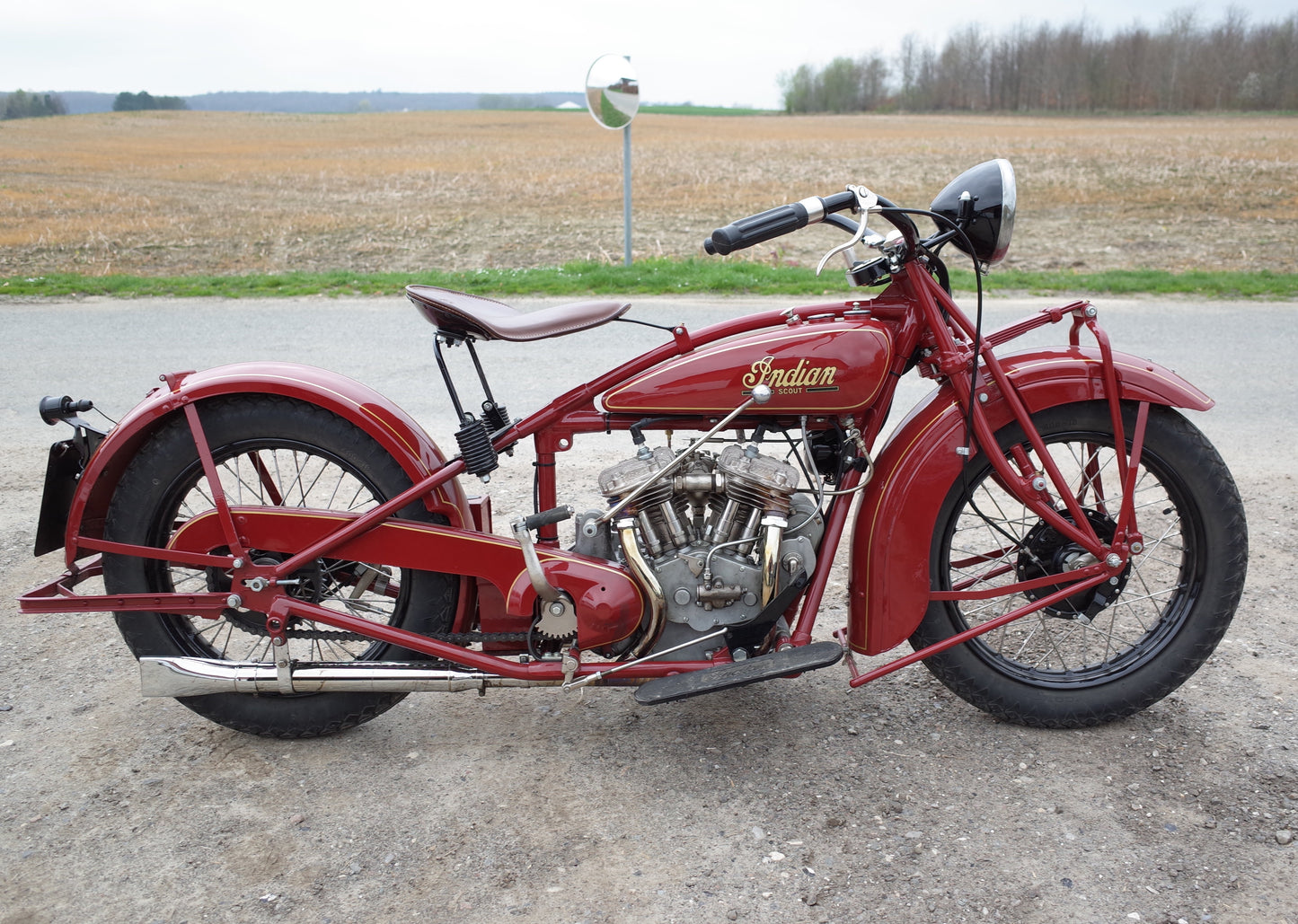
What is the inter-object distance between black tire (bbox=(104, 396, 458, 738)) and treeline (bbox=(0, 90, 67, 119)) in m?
30.6

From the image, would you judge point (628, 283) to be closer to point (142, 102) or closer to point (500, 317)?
point (500, 317)

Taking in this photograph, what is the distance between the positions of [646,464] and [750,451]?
11.3 inches

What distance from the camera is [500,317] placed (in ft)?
9.17

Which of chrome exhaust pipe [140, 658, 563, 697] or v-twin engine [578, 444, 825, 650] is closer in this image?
v-twin engine [578, 444, 825, 650]

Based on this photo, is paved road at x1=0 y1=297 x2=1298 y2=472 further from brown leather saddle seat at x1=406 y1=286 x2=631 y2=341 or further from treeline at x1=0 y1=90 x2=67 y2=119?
treeline at x1=0 y1=90 x2=67 y2=119

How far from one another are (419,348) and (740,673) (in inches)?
208

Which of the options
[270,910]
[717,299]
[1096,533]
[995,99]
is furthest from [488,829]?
[995,99]

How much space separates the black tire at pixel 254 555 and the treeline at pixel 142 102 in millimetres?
59167

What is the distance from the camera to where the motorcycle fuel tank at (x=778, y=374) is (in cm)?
274

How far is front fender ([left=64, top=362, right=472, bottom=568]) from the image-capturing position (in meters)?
2.86

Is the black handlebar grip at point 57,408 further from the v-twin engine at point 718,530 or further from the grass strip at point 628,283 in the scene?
the grass strip at point 628,283

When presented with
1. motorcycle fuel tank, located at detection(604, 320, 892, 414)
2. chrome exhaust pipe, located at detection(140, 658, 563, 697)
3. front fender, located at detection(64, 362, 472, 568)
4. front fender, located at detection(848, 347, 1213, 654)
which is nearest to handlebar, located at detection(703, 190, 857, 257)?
motorcycle fuel tank, located at detection(604, 320, 892, 414)

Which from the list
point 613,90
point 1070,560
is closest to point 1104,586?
point 1070,560

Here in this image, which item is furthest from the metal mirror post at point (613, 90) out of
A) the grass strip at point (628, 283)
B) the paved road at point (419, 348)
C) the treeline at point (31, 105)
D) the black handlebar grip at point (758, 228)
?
the treeline at point (31, 105)
